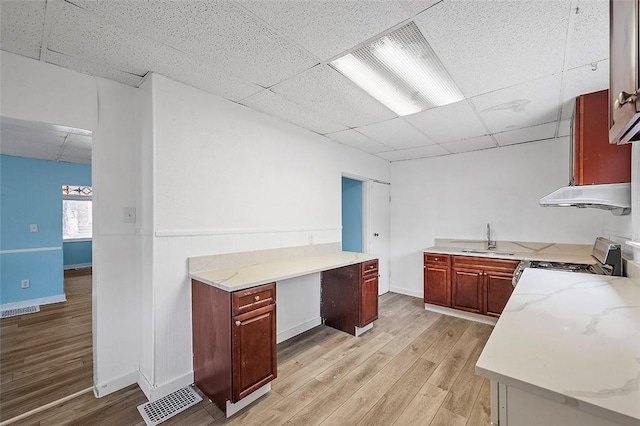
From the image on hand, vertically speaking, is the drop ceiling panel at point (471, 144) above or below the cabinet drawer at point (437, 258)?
above

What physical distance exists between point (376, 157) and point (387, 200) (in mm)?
844

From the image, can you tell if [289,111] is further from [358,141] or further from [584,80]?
[584,80]

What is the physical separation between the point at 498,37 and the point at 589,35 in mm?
503

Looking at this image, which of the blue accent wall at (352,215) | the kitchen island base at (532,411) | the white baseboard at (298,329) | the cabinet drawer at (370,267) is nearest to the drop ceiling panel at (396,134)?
the blue accent wall at (352,215)

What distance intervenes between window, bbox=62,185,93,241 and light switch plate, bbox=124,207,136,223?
6601 mm

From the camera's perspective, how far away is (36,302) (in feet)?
14.0

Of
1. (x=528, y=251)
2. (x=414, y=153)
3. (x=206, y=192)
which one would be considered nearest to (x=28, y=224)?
(x=206, y=192)

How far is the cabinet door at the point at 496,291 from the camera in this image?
3.41m

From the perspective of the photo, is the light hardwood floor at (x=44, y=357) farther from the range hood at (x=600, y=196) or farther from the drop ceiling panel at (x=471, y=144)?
the drop ceiling panel at (x=471, y=144)

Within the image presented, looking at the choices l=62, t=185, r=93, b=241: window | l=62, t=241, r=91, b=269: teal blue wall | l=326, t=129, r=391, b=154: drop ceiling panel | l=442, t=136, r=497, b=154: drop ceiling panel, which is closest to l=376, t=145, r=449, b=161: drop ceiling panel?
l=442, t=136, r=497, b=154: drop ceiling panel

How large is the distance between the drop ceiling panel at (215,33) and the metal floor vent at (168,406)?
2485mm

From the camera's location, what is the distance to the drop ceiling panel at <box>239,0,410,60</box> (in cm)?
142

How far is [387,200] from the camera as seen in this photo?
5078 millimetres

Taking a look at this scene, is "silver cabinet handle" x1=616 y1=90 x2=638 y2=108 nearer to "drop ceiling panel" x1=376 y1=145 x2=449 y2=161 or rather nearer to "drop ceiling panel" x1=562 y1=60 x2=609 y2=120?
"drop ceiling panel" x1=562 y1=60 x2=609 y2=120
